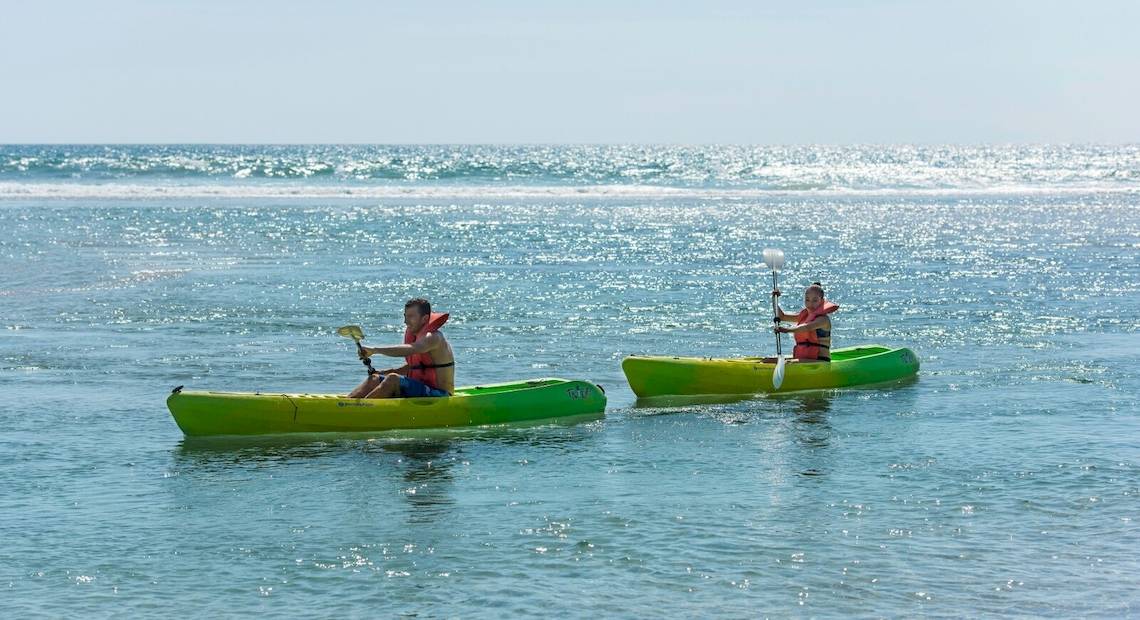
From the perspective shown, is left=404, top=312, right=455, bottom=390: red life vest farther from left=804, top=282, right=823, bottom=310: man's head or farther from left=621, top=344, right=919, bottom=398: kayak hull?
left=804, top=282, right=823, bottom=310: man's head

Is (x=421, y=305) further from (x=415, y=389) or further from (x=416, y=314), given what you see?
(x=415, y=389)

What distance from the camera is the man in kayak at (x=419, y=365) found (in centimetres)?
1373

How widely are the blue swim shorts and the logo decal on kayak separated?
1.30 metres

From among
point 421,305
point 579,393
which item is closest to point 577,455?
point 579,393

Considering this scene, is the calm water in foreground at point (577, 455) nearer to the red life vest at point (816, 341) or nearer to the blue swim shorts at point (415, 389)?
the blue swim shorts at point (415, 389)

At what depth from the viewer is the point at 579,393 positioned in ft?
47.4

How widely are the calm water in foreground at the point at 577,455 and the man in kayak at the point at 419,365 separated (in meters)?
0.58

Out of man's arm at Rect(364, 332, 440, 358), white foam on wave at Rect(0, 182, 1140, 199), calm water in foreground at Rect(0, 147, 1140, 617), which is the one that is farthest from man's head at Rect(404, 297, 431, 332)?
white foam on wave at Rect(0, 182, 1140, 199)

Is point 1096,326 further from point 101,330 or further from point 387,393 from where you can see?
point 101,330

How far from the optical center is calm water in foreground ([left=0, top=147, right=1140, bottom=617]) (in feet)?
28.9

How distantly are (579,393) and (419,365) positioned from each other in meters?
1.68

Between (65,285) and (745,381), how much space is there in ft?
50.7

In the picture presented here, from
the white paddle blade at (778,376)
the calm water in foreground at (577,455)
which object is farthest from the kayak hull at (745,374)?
the calm water in foreground at (577,455)

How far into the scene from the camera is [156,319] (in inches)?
859
